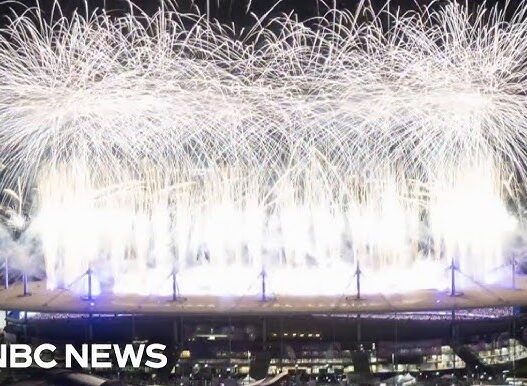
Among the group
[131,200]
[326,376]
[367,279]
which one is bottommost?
[326,376]

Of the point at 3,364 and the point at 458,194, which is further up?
the point at 458,194

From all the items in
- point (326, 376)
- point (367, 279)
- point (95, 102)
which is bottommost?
point (326, 376)

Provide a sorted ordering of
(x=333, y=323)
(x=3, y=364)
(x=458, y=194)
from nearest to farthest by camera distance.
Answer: (x=3, y=364)
(x=333, y=323)
(x=458, y=194)

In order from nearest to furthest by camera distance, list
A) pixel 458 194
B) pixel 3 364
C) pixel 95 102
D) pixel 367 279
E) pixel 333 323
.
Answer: pixel 3 364 → pixel 333 323 → pixel 95 102 → pixel 367 279 → pixel 458 194

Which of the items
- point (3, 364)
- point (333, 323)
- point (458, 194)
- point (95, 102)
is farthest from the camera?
point (458, 194)

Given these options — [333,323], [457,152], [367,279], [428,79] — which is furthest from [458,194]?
[333,323]

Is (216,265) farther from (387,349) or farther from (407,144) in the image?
(387,349)

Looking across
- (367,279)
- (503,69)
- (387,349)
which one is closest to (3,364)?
(387,349)

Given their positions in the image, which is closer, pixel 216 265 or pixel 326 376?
pixel 326 376

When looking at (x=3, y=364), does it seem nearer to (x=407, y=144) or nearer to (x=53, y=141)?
(x=53, y=141)
